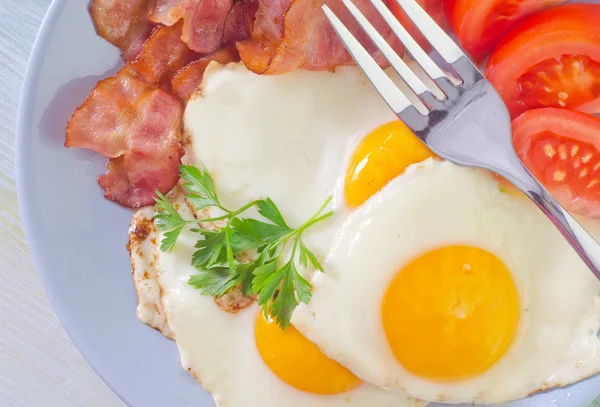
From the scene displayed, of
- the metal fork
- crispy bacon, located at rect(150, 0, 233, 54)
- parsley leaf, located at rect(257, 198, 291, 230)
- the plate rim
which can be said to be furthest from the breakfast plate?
the metal fork

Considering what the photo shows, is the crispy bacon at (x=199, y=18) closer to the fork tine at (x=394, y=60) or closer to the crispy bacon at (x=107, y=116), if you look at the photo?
the crispy bacon at (x=107, y=116)

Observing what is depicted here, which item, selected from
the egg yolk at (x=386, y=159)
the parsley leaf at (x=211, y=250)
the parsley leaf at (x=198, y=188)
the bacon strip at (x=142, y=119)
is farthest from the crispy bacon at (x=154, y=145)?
the egg yolk at (x=386, y=159)

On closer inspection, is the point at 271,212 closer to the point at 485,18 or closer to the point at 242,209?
the point at 242,209

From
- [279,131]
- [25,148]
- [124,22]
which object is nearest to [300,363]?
[279,131]

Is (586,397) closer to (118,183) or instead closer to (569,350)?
(569,350)

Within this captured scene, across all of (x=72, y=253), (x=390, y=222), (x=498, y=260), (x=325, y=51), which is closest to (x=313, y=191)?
(x=390, y=222)

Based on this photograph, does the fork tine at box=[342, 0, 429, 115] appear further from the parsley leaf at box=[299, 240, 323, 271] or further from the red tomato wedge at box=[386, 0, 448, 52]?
the parsley leaf at box=[299, 240, 323, 271]
